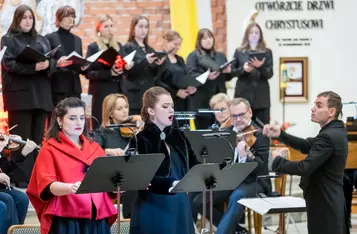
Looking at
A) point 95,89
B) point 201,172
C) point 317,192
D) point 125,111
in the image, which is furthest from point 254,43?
point 201,172

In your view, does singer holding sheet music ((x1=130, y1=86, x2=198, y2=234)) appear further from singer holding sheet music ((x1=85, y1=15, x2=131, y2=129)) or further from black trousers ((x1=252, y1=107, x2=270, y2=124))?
black trousers ((x1=252, y1=107, x2=270, y2=124))

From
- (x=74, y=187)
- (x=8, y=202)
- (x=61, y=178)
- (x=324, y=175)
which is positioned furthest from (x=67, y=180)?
(x=324, y=175)

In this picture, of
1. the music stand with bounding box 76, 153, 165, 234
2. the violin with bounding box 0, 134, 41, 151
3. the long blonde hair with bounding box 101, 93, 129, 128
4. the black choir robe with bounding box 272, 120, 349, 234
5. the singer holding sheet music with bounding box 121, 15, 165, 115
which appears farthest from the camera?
the singer holding sheet music with bounding box 121, 15, 165, 115

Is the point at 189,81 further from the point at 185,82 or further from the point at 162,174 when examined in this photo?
the point at 162,174

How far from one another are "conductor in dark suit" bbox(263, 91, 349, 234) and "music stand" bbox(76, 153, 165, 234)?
115 centimetres

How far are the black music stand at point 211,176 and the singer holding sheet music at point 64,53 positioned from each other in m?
3.02

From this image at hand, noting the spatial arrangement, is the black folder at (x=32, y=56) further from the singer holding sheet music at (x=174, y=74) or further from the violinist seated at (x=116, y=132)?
the singer holding sheet music at (x=174, y=74)

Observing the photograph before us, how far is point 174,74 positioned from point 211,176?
3.62 meters

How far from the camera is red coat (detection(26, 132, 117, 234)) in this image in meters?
4.88

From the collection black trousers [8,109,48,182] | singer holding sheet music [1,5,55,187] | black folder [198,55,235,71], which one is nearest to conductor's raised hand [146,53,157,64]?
black folder [198,55,235,71]

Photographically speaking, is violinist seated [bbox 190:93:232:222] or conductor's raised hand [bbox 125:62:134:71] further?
conductor's raised hand [bbox 125:62:134:71]

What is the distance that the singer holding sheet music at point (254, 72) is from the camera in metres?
9.05

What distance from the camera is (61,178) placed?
4.89 m

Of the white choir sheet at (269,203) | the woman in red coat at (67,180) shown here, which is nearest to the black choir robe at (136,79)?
the white choir sheet at (269,203)
